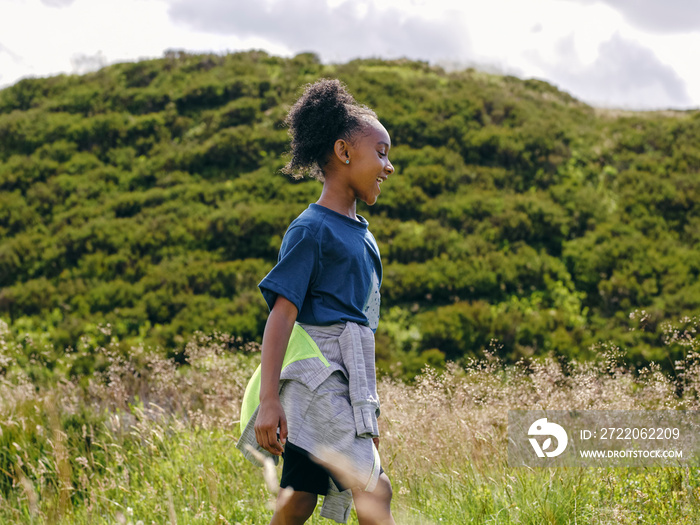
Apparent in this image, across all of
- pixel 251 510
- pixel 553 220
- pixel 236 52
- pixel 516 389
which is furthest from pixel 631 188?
pixel 236 52

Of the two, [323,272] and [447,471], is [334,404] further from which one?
[447,471]

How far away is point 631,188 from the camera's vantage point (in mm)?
12125

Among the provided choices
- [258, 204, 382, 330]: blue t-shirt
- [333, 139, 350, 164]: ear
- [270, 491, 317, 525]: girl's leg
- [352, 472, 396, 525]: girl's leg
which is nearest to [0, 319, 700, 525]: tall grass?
[270, 491, 317, 525]: girl's leg

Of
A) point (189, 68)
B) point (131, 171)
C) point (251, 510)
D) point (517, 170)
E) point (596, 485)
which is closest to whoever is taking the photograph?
point (596, 485)

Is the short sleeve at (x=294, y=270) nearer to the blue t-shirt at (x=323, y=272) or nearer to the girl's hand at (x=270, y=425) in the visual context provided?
the blue t-shirt at (x=323, y=272)

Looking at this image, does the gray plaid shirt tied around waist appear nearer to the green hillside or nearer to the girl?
the girl

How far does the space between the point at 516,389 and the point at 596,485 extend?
2.26ft

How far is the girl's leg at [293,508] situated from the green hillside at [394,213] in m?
4.55

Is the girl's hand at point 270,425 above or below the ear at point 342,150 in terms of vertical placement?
below

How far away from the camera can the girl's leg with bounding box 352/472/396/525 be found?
1.75 meters

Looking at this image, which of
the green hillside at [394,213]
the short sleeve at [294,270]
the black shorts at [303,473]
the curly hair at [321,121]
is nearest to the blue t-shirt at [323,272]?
the short sleeve at [294,270]

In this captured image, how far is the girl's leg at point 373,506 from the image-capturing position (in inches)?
69.0

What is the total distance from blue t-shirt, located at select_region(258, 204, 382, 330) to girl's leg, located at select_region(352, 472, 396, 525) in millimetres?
532

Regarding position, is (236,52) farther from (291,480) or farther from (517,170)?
(291,480)
